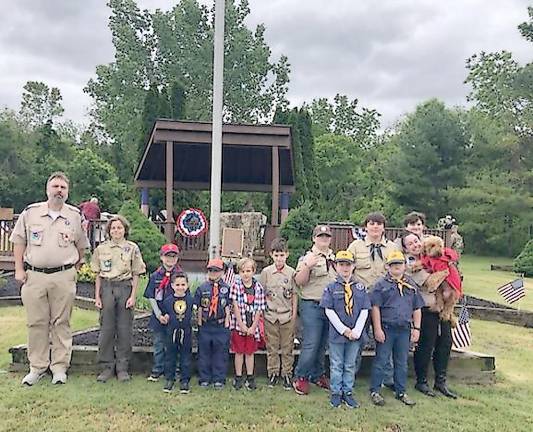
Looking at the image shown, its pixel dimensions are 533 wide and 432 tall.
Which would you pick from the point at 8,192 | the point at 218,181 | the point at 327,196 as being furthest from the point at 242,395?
the point at 327,196

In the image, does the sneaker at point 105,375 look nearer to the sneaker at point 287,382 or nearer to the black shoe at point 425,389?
the sneaker at point 287,382

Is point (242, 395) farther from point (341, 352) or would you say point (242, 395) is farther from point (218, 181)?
point (218, 181)

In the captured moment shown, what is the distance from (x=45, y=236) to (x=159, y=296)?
1.10 m

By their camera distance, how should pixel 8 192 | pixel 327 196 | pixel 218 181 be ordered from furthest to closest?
pixel 327 196, pixel 8 192, pixel 218 181

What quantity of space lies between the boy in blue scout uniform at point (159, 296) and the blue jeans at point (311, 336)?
120cm

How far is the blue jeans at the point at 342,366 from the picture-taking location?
16.4 feet

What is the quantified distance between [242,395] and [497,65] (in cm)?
4233

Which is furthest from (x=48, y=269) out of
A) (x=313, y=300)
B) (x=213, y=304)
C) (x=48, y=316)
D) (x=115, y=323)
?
(x=313, y=300)

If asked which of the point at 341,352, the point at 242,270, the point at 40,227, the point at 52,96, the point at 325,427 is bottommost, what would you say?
the point at 325,427

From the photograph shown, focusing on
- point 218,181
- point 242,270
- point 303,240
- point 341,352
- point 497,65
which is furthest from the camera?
point 497,65

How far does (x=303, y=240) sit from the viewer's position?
10.1 metres

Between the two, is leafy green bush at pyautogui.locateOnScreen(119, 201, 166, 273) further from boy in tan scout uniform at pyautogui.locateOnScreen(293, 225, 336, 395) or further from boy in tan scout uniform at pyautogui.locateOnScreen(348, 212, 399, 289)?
boy in tan scout uniform at pyautogui.locateOnScreen(348, 212, 399, 289)

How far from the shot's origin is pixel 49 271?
5.27 metres

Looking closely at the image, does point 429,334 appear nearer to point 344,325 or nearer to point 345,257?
point 344,325
